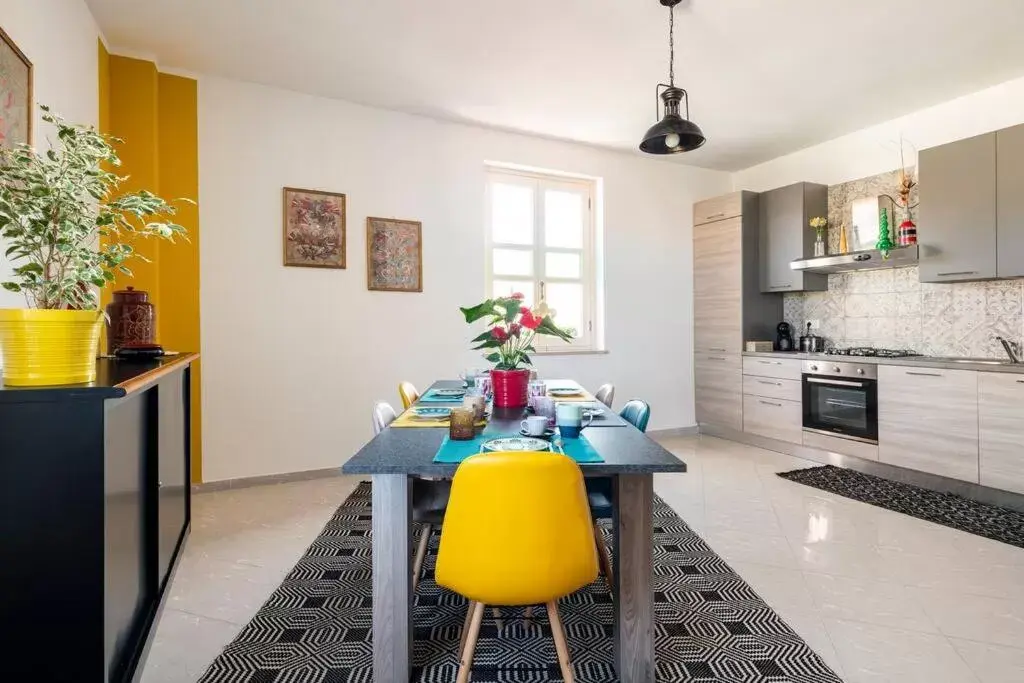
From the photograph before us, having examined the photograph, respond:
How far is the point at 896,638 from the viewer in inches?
75.6

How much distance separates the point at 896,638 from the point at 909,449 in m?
2.40

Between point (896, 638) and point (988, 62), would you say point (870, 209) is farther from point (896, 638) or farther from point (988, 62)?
point (896, 638)

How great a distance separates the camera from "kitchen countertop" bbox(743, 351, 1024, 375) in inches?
129

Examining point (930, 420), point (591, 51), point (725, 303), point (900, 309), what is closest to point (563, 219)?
point (725, 303)

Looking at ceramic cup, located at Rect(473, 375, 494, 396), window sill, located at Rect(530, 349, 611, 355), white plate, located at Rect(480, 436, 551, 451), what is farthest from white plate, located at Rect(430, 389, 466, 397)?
window sill, located at Rect(530, 349, 611, 355)

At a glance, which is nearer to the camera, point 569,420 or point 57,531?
point 57,531

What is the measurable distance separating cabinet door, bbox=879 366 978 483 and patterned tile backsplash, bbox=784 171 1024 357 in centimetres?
62

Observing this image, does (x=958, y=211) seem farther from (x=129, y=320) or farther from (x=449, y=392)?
(x=129, y=320)

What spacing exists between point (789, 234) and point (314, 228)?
4184 millimetres

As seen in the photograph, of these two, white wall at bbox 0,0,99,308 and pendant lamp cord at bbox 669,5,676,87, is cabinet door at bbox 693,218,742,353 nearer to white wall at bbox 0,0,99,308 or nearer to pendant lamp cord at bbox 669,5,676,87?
pendant lamp cord at bbox 669,5,676,87

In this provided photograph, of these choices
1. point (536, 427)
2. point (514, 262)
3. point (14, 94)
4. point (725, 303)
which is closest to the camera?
point (536, 427)

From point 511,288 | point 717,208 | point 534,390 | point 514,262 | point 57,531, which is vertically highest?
point 717,208

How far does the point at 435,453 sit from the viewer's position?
1.56 metres

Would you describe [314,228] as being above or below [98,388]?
above
